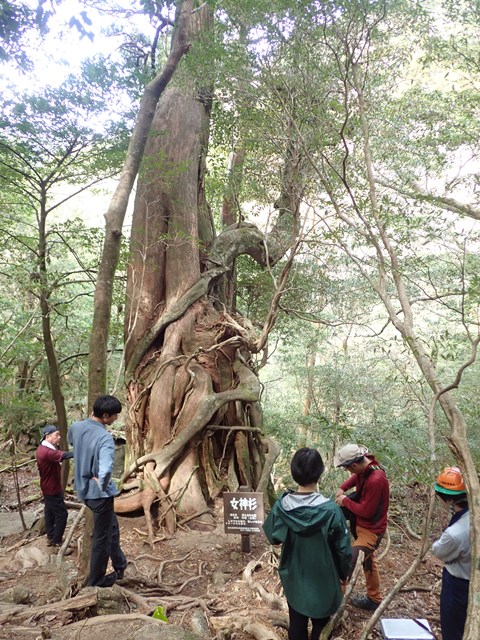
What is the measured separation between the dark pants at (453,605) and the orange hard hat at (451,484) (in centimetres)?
47

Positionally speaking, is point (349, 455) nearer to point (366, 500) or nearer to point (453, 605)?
point (366, 500)

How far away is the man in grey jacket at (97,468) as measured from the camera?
322 cm

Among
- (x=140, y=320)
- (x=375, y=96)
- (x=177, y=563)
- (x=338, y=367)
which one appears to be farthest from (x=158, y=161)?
(x=338, y=367)

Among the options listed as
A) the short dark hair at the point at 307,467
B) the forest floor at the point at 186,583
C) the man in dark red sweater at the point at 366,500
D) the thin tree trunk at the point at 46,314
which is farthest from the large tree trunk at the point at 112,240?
the thin tree trunk at the point at 46,314

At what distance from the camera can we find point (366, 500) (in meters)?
3.20

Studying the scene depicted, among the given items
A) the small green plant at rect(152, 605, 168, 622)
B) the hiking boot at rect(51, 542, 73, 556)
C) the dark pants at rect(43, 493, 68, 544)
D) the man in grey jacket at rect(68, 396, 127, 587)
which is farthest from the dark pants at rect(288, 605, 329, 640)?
the dark pants at rect(43, 493, 68, 544)

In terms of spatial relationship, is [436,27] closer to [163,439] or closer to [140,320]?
[140,320]

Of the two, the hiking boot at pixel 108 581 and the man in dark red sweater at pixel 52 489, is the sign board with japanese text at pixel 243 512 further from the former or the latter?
the man in dark red sweater at pixel 52 489

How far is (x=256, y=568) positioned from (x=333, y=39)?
5.61 m

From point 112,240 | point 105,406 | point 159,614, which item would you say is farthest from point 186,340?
point 159,614

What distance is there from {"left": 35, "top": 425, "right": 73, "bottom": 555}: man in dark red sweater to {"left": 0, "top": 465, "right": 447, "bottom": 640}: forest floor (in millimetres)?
186

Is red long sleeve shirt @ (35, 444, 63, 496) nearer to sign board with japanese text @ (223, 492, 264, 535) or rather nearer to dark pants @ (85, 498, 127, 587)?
dark pants @ (85, 498, 127, 587)

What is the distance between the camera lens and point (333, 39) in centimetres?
496

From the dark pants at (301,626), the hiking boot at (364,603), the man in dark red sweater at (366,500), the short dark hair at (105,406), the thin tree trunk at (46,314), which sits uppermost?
the thin tree trunk at (46,314)
